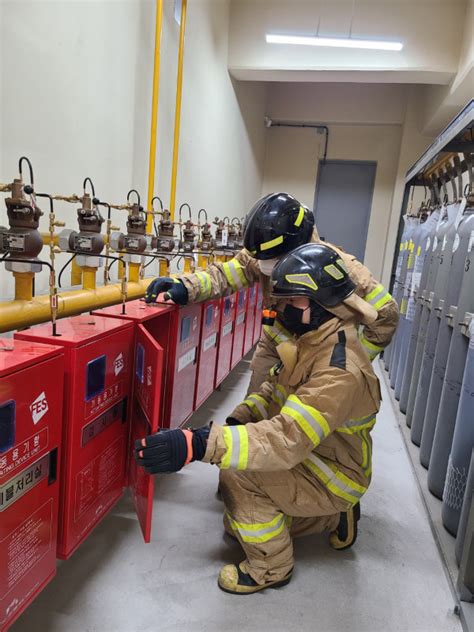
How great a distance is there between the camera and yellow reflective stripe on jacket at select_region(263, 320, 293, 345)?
210 cm

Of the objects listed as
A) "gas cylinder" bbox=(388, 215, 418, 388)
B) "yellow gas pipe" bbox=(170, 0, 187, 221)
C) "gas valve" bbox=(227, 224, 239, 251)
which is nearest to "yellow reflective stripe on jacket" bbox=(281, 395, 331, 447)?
"yellow gas pipe" bbox=(170, 0, 187, 221)

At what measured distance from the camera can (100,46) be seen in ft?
6.69

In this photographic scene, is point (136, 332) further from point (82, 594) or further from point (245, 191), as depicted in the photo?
point (245, 191)

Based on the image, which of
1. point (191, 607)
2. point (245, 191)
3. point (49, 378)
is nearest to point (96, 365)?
point (49, 378)

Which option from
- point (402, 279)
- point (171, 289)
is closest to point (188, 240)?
point (171, 289)

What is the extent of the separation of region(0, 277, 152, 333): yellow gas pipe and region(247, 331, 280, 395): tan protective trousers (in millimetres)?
692

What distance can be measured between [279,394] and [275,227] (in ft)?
2.30

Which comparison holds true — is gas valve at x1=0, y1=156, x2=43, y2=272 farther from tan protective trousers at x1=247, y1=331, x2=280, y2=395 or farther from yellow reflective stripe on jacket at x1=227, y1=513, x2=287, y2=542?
tan protective trousers at x1=247, y1=331, x2=280, y2=395

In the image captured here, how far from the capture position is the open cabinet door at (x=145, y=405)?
3.86ft

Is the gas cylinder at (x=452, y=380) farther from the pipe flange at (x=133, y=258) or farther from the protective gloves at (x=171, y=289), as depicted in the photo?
the pipe flange at (x=133, y=258)

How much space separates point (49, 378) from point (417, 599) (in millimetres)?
1473

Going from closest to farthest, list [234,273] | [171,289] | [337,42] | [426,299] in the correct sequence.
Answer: [171,289], [234,273], [426,299], [337,42]

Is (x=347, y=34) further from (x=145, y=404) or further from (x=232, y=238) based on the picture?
(x=145, y=404)

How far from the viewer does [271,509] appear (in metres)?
1.47
